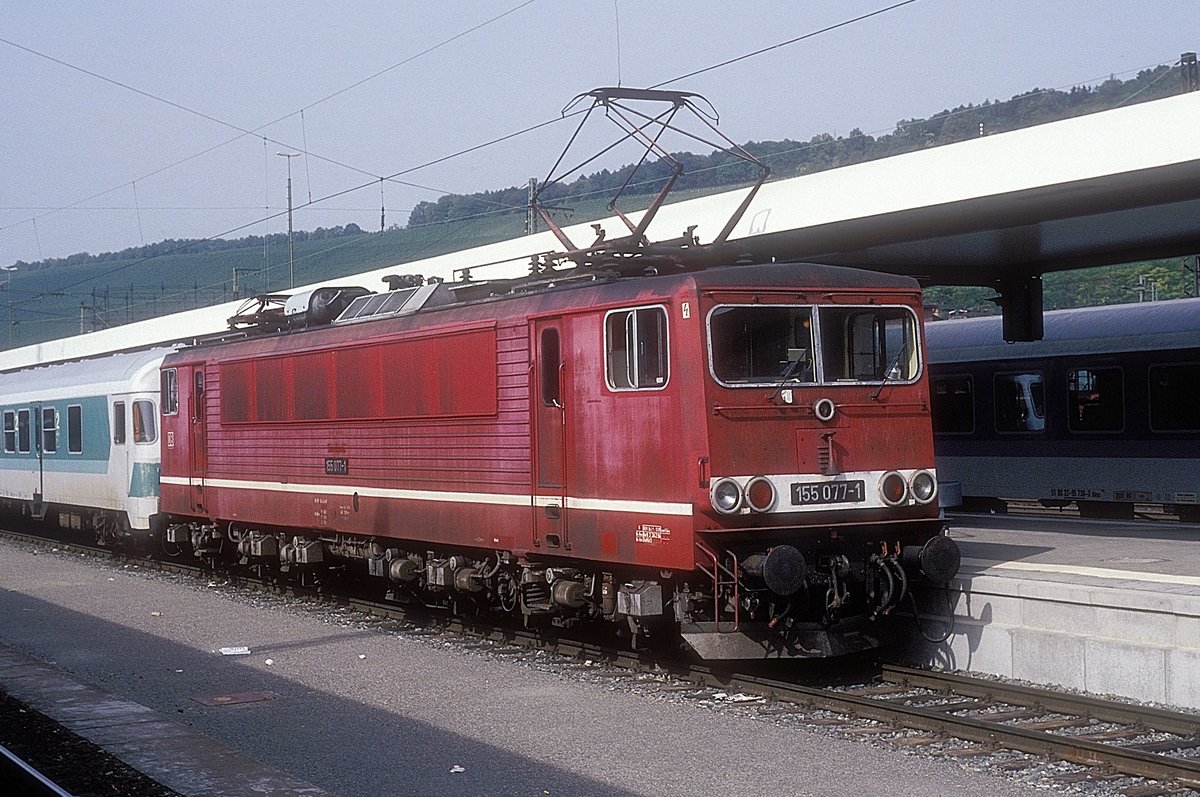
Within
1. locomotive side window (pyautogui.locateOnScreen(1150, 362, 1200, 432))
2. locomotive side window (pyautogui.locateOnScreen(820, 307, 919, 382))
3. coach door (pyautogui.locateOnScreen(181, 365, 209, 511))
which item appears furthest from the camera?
locomotive side window (pyautogui.locateOnScreen(1150, 362, 1200, 432))

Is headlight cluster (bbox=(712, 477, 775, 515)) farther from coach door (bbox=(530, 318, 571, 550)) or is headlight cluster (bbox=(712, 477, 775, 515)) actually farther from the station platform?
the station platform

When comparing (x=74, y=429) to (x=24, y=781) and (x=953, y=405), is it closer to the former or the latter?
(x=953, y=405)

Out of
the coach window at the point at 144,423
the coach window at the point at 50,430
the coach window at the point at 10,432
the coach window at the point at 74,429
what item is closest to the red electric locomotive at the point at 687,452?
the coach window at the point at 144,423

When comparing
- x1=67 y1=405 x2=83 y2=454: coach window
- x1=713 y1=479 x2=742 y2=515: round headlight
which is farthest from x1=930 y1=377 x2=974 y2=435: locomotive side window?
x1=67 y1=405 x2=83 y2=454: coach window

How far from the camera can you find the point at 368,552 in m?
16.5

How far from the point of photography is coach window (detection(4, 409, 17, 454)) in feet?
101

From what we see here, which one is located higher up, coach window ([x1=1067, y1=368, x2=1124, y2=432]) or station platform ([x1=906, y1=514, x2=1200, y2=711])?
coach window ([x1=1067, y1=368, x2=1124, y2=432])

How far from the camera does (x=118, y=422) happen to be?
24.2 m

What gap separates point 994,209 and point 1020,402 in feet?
25.1

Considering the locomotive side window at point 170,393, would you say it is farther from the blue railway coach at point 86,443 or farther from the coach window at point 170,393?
the blue railway coach at point 86,443

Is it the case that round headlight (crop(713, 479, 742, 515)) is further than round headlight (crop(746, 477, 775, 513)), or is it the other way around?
round headlight (crop(746, 477, 775, 513))

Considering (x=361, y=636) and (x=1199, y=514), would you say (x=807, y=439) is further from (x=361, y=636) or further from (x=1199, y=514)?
(x=1199, y=514)

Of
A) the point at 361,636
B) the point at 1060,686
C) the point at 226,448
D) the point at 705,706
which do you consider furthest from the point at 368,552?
the point at 1060,686

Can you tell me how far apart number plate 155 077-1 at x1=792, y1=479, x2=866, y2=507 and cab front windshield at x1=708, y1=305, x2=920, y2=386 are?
0.86 m
